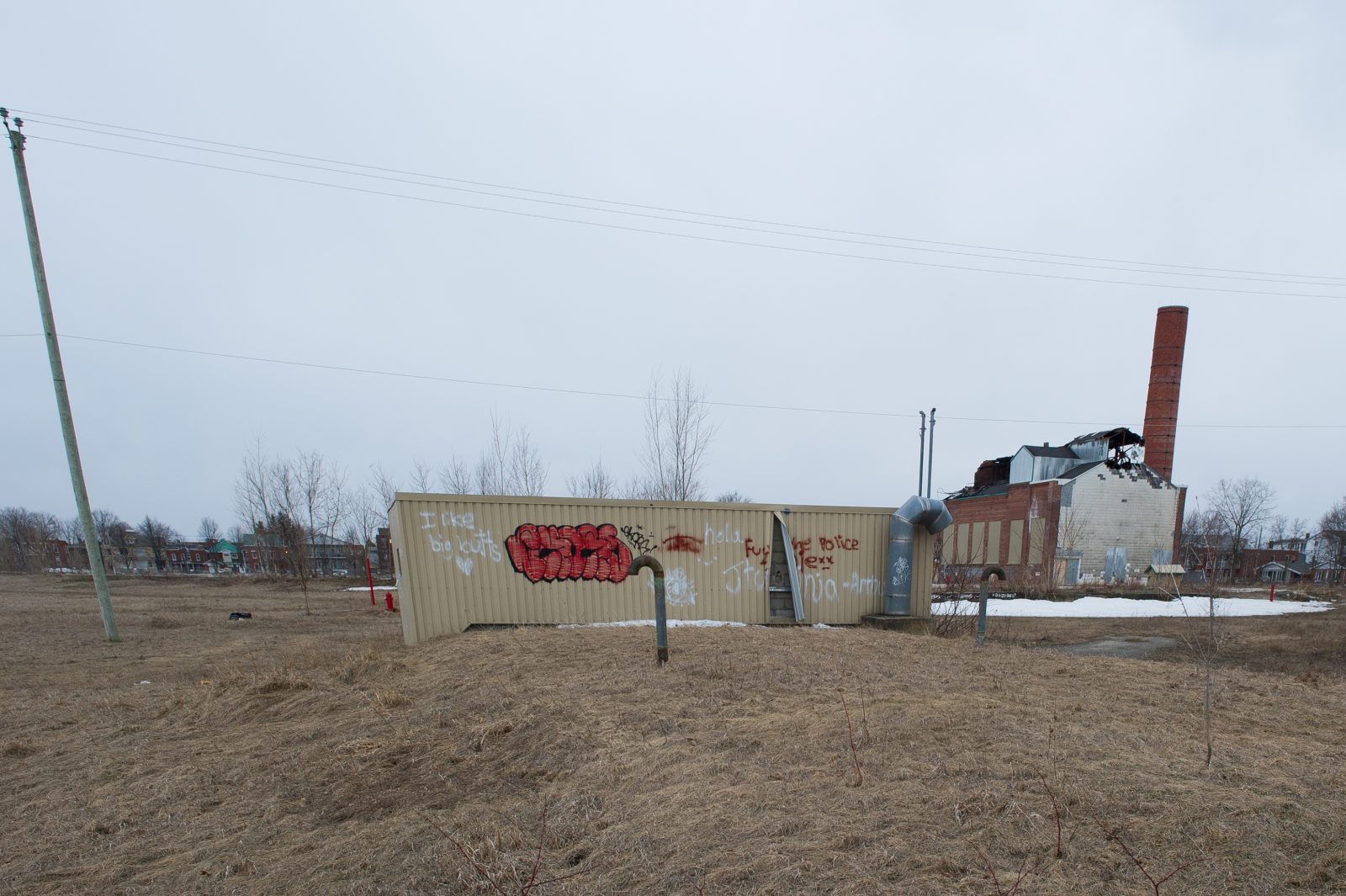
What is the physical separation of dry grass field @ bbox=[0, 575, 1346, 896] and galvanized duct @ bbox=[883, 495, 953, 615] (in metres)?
3.60

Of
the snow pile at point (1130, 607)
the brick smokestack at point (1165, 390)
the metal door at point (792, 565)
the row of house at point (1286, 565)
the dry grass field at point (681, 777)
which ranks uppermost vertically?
the brick smokestack at point (1165, 390)

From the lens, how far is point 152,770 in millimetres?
4703

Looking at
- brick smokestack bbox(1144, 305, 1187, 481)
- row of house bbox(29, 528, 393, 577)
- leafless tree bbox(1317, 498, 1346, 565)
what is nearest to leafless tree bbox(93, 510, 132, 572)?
row of house bbox(29, 528, 393, 577)

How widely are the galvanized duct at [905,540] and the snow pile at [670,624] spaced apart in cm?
268

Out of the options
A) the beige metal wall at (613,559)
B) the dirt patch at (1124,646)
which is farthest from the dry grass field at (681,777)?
the dirt patch at (1124,646)

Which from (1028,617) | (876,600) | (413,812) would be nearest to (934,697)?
(413,812)

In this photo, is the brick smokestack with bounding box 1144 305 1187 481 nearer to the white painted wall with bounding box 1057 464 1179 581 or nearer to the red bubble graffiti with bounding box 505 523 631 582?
the white painted wall with bounding box 1057 464 1179 581

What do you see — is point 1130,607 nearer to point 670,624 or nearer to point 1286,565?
point 670,624

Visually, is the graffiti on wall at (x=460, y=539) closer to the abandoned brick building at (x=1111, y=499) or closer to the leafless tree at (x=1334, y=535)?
the abandoned brick building at (x=1111, y=499)

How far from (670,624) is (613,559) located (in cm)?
132

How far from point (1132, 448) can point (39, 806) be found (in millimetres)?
47005

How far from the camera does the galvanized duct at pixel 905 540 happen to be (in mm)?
11094

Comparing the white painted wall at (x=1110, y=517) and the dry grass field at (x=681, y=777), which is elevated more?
the white painted wall at (x=1110, y=517)

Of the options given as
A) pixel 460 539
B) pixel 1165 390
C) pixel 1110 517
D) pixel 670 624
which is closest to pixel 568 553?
pixel 460 539
